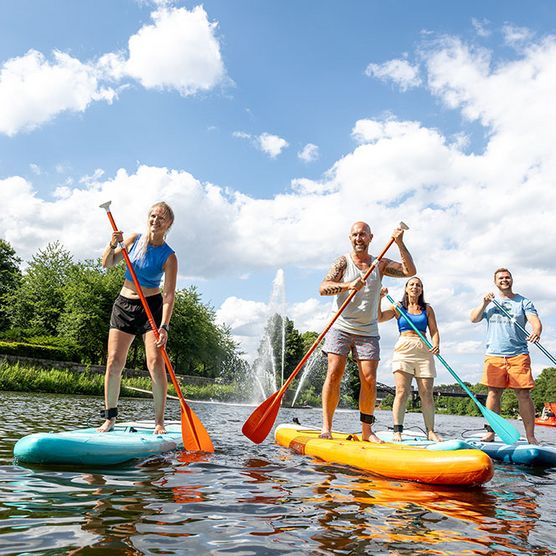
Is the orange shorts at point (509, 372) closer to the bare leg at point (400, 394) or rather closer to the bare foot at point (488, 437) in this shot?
the bare foot at point (488, 437)

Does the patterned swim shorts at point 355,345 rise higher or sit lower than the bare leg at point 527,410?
higher

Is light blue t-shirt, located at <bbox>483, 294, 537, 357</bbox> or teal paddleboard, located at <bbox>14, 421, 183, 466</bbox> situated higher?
light blue t-shirt, located at <bbox>483, 294, 537, 357</bbox>

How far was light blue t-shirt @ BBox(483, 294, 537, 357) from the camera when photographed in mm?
6898

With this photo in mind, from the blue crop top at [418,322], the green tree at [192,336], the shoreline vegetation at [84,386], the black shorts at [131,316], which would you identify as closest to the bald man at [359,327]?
the blue crop top at [418,322]

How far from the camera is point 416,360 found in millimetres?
6812

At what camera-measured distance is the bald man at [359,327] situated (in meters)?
5.55

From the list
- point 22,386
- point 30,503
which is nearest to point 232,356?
point 22,386

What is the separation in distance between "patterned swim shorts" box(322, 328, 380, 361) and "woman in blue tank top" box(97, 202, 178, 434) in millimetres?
1689

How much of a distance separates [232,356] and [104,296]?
25.6m

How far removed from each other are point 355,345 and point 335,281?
69 cm

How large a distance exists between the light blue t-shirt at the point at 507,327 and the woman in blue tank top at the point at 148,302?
4247 mm

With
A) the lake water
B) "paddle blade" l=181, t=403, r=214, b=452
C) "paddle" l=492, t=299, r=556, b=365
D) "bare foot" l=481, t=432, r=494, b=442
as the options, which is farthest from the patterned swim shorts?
"bare foot" l=481, t=432, r=494, b=442

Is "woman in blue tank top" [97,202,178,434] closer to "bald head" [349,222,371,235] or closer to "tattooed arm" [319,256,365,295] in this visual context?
"tattooed arm" [319,256,365,295]

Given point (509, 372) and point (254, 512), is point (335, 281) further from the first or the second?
point (254, 512)
